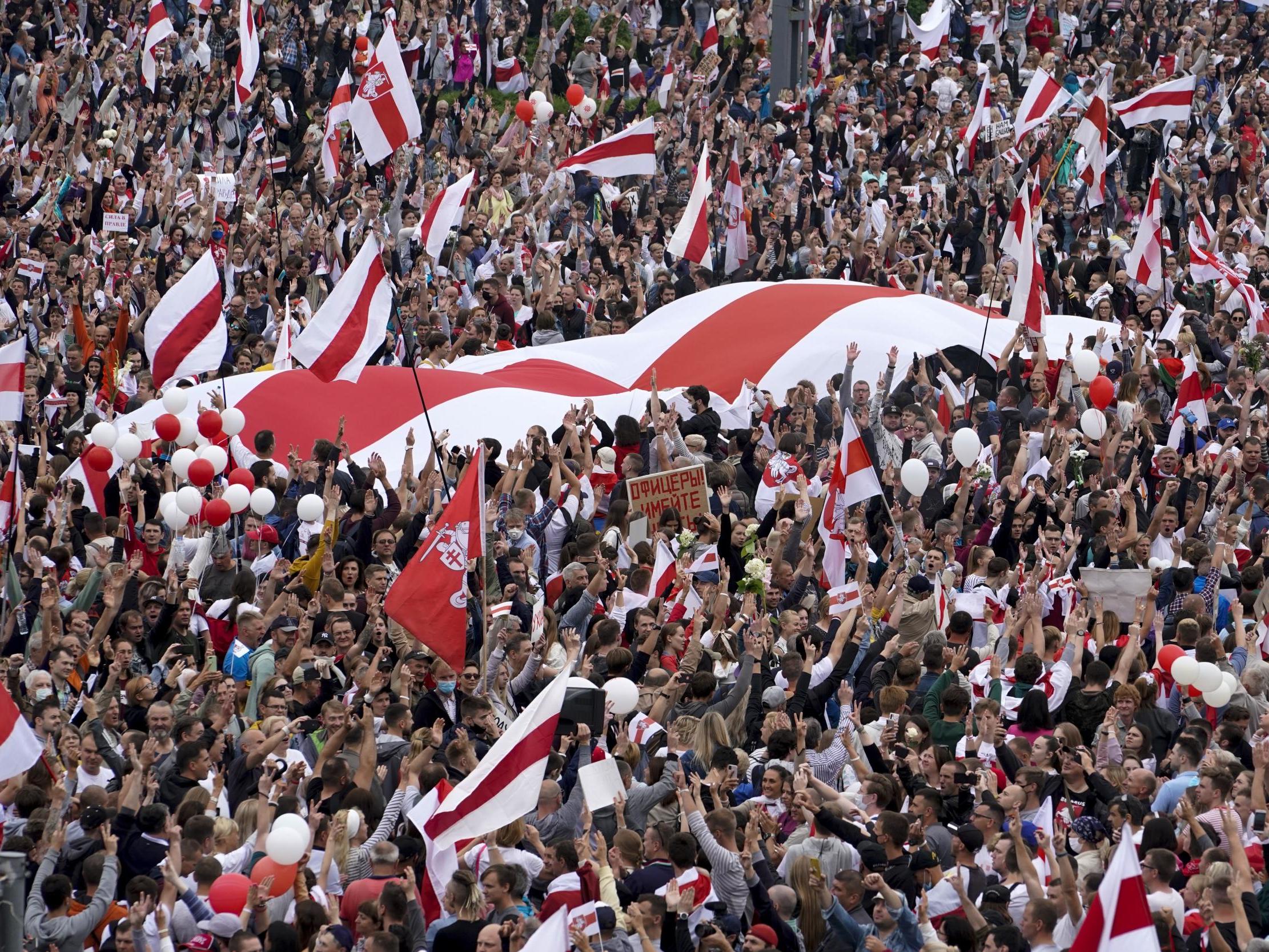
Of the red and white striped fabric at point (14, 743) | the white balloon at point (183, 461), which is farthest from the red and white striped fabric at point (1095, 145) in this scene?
the red and white striped fabric at point (14, 743)

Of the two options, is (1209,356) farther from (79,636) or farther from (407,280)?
(79,636)

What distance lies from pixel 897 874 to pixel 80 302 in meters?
11.5

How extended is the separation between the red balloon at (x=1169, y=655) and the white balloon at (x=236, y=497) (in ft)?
19.1

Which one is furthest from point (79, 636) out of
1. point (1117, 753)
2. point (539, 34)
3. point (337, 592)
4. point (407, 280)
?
point (539, 34)

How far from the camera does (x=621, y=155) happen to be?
20.9 metres

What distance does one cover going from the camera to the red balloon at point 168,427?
15.1 m

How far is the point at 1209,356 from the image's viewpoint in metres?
18.4

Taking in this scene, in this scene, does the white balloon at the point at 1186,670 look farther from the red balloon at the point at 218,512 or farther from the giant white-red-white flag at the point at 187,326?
the giant white-red-white flag at the point at 187,326

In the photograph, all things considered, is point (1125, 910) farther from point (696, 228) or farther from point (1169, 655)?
point (696, 228)

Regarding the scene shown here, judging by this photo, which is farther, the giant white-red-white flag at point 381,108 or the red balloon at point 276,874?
the giant white-red-white flag at point 381,108

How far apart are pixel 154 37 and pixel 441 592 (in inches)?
559

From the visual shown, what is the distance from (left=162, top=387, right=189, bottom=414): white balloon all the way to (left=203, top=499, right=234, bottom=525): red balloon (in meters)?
1.71

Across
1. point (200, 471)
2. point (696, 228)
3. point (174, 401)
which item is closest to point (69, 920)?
point (200, 471)

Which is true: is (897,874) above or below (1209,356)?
above
